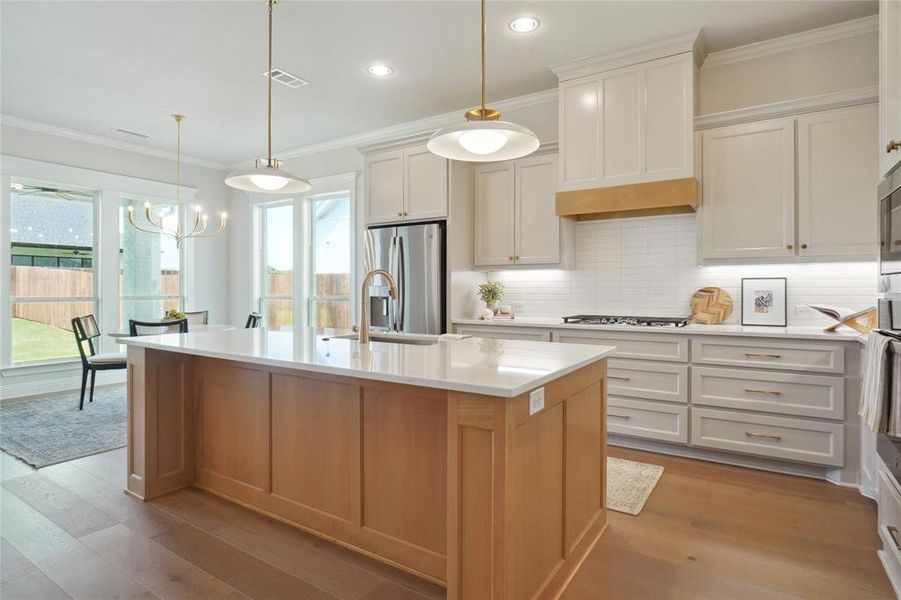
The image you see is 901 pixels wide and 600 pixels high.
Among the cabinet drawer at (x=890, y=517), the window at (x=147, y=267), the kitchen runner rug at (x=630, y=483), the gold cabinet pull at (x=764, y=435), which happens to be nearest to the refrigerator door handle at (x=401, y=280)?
the kitchen runner rug at (x=630, y=483)

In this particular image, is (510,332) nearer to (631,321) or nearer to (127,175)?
(631,321)

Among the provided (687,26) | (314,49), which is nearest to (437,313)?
(314,49)

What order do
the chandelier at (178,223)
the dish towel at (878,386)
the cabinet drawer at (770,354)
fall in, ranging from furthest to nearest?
1. the chandelier at (178,223)
2. the cabinet drawer at (770,354)
3. the dish towel at (878,386)

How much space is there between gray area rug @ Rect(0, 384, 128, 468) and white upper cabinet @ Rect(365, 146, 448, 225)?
2.85 m

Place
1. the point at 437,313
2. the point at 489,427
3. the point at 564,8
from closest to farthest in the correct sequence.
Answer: the point at 489,427, the point at 564,8, the point at 437,313

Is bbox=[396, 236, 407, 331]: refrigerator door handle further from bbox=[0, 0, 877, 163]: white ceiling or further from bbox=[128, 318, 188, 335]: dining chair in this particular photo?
bbox=[128, 318, 188, 335]: dining chair

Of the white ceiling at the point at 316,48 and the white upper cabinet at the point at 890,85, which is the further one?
the white ceiling at the point at 316,48

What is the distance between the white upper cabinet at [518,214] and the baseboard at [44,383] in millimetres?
4684

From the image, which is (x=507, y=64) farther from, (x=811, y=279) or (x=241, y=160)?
(x=241, y=160)

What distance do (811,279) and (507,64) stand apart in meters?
2.71

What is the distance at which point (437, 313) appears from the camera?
438 cm

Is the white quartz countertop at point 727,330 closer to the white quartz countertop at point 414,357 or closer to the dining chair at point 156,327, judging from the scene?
the white quartz countertop at point 414,357

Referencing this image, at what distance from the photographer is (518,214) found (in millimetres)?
4367

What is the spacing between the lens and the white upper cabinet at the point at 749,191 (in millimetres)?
3318
